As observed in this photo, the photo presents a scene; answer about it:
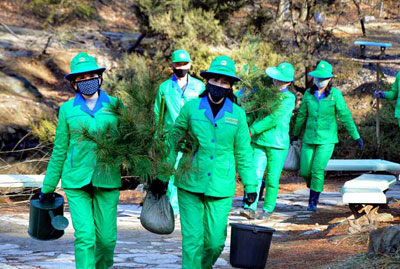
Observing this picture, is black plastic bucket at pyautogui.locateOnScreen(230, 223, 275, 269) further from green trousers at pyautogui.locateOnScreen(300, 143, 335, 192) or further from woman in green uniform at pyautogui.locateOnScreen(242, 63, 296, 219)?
green trousers at pyautogui.locateOnScreen(300, 143, 335, 192)

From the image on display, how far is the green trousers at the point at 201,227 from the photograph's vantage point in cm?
555

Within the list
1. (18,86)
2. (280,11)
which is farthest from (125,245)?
(18,86)

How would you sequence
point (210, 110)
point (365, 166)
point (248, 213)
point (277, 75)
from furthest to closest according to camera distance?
1. point (365, 166)
2. point (248, 213)
3. point (277, 75)
4. point (210, 110)

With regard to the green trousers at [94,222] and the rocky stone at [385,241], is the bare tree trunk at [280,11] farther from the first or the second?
the green trousers at [94,222]

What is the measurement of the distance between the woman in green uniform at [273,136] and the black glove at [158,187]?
3.51 metres

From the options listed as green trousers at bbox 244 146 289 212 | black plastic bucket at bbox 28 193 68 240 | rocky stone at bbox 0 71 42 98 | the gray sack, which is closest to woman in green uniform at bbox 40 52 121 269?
black plastic bucket at bbox 28 193 68 240

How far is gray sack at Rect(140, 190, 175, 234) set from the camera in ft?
19.4

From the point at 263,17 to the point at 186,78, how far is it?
9.96 meters

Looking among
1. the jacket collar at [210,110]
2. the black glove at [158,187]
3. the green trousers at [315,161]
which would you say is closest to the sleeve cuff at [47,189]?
the black glove at [158,187]

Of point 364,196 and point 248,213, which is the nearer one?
point 364,196

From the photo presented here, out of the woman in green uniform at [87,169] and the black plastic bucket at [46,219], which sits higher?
the woman in green uniform at [87,169]

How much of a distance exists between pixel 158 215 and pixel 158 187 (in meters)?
0.23

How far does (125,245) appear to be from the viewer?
7.93m

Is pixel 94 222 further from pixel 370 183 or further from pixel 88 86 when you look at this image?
pixel 370 183
